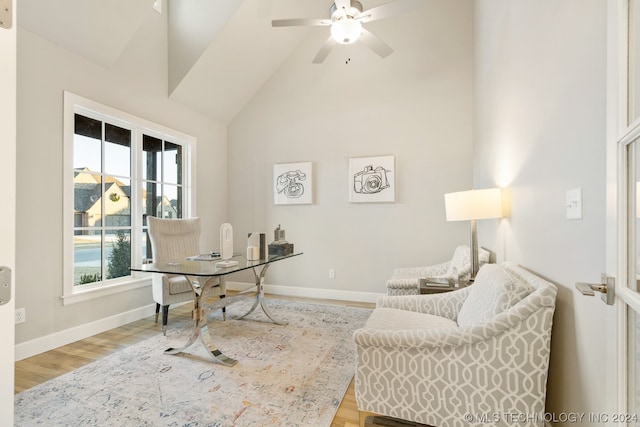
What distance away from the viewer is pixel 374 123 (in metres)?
4.18

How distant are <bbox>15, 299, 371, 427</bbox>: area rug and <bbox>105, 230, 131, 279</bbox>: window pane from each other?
97cm

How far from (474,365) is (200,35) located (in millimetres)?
4170

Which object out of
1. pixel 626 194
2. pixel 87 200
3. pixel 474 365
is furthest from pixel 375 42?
pixel 87 200

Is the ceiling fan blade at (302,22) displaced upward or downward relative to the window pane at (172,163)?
upward

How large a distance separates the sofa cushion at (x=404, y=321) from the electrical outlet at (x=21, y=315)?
272 centimetres

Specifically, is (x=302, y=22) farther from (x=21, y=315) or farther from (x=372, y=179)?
(x=21, y=315)

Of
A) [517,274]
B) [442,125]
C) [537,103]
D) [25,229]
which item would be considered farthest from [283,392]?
[442,125]

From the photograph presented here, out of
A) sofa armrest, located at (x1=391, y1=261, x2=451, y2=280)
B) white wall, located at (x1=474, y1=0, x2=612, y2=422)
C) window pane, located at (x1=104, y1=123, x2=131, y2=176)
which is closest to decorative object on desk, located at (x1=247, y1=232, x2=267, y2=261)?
sofa armrest, located at (x1=391, y1=261, x2=451, y2=280)

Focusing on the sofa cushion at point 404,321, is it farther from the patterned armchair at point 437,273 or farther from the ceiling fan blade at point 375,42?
the ceiling fan blade at point 375,42

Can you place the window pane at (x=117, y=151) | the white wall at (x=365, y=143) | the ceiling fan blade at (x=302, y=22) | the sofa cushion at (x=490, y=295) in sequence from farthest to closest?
1. the white wall at (x=365, y=143)
2. the window pane at (x=117, y=151)
3. the ceiling fan blade at (x=302, y=22)
4. the sofa cushion at (x=490, y=295)

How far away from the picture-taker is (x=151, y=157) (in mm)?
3803

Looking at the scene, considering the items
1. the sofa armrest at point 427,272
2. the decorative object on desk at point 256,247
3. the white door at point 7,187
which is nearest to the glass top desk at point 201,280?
the decorative object on desk at point 256,247

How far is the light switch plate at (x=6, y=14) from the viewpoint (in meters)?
0.68

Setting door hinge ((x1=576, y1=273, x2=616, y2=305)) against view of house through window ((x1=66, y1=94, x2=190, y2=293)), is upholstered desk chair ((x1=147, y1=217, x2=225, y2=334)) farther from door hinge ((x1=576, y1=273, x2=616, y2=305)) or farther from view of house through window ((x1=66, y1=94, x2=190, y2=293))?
door hinge ((x1=576, y1=273, x2=616, y2=305))
